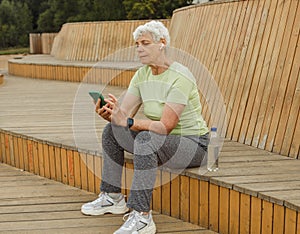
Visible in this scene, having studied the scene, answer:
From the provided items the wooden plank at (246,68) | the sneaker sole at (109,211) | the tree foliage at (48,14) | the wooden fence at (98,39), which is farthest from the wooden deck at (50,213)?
the tree foliage at (48,14)

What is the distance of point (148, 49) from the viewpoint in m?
2.31

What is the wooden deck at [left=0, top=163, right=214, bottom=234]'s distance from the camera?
7.82 feet

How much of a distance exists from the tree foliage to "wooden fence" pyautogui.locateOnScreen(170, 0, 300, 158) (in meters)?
11.4

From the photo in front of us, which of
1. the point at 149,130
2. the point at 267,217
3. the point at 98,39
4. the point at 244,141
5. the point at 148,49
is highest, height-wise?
the point at 148,49

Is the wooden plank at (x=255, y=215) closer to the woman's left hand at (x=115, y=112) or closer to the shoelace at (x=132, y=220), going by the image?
the shoelace at (x=132, y=220)

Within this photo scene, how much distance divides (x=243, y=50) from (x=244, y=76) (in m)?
0.18

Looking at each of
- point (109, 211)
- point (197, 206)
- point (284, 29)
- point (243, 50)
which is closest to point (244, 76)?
point (243, 50)

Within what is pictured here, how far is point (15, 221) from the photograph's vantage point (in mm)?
2502

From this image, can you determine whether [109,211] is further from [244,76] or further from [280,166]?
[244,76]

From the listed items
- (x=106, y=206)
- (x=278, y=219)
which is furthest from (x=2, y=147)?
(x=278, y=219)

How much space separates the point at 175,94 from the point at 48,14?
19.2 metres

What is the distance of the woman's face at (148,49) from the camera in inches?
90.5

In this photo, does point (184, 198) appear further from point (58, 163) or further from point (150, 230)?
point (58, 163)

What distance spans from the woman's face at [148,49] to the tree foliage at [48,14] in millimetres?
12424
